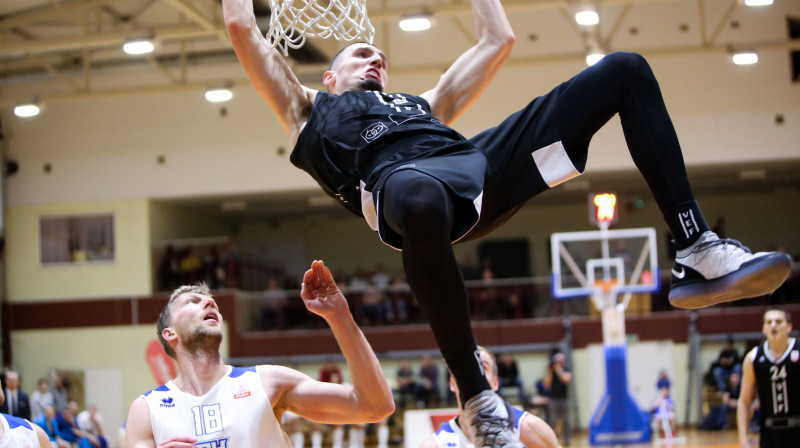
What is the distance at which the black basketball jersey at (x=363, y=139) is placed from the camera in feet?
10.2

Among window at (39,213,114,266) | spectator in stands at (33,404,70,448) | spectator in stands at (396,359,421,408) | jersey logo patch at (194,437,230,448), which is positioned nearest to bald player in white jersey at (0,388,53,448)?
jersey logo patch at (194,437,230,448)

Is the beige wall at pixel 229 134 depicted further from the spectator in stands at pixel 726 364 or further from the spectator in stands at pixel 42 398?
the spectator in stands at pixel 42 398

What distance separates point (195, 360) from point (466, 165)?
1.78 m

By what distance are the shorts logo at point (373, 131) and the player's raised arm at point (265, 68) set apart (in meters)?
0.36

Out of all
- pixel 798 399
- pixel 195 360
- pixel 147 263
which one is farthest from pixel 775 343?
pixel 147 263

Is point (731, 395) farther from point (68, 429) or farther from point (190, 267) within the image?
point (68, 429)

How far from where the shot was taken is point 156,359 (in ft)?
68.1

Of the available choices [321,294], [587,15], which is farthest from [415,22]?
[321,294]

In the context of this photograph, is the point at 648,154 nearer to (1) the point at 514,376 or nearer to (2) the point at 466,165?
(2) the point at 466,165

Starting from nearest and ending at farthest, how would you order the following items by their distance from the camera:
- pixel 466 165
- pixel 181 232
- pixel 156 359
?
1. pixel 466 165
2. pixel 156 359
3. pixel 181 232

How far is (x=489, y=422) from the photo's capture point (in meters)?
2.62

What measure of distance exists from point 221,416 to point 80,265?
19.6m

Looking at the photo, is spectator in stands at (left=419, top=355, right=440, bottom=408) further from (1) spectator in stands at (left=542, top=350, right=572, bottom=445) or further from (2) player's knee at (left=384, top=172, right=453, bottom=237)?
(2) player's knee at (left=384, top=172, right=453, bottom=237)

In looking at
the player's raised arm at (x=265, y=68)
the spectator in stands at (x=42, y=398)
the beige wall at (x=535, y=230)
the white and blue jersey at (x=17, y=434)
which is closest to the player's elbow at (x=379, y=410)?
the player's raised arm at (x=265, y=68)
